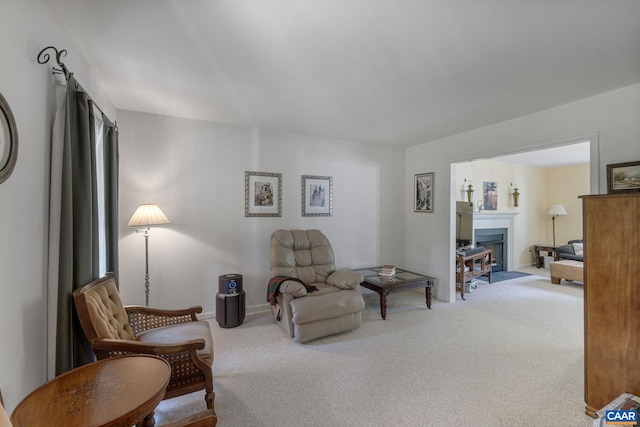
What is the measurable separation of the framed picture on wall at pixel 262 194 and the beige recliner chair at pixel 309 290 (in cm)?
50

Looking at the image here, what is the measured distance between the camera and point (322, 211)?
4.31m

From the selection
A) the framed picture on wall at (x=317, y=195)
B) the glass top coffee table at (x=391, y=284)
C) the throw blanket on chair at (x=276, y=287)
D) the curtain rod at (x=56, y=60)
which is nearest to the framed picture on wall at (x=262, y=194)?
the framed picture on wall at (x=317, y=195)

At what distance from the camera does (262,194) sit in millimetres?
3895

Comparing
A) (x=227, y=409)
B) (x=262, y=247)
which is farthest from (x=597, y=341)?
(x=262, y=247)

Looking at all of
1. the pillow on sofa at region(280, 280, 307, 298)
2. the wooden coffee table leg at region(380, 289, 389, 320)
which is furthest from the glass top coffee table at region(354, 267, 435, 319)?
the pillow on sofa at region(280, 280, 307, 298)

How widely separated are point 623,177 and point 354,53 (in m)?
2.69

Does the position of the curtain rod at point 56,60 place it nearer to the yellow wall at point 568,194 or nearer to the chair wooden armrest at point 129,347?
the chair wooden armrest at point 129,347

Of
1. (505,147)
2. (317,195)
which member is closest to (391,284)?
(317,195)

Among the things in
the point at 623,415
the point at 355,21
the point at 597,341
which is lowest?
the point at 623,415

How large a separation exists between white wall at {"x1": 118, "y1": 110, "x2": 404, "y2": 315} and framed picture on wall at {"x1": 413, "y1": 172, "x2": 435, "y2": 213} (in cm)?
90

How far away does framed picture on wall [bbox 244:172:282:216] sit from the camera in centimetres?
381

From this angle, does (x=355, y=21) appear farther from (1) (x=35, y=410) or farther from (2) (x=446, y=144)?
(2) (x=446, y=144)

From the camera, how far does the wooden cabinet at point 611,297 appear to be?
1.79 meters

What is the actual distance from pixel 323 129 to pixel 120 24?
2554 millimetres
